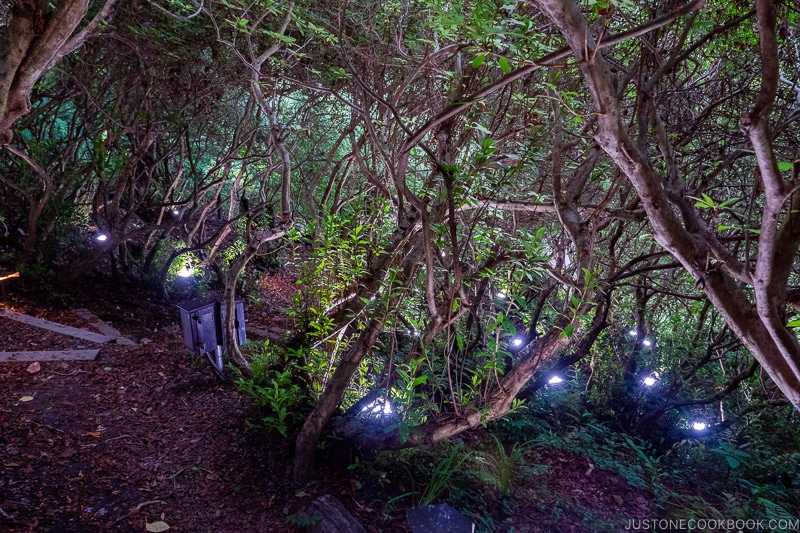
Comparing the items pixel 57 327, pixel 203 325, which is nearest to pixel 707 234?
pixel 203 325

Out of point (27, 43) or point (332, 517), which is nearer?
point (27, 43)

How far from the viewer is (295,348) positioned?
12.9 feet

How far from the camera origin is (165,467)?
138 inches

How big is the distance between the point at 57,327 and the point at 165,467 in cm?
318

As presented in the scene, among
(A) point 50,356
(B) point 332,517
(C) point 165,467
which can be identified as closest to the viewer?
(B) point 332,517

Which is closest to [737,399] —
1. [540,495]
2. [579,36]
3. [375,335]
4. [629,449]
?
[629,449]

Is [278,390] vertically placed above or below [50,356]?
above

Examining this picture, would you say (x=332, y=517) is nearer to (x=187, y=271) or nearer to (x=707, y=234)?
(x=707, y=234)

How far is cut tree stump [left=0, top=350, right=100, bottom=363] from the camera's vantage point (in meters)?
4.73

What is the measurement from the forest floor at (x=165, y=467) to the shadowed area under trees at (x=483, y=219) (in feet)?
0.61

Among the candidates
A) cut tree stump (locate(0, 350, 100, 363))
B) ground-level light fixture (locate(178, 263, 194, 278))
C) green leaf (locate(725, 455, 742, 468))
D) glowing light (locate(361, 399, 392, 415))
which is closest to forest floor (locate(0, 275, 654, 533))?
cut tree stump (locate(0, 350, 100, 363))

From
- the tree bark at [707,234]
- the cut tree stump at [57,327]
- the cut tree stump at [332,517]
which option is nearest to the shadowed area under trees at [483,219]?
the tree bark at [707,234]

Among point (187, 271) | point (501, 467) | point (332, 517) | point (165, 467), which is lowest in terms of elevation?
point (165, 467)

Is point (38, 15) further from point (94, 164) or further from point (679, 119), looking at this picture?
Answer: point (94, 164)
